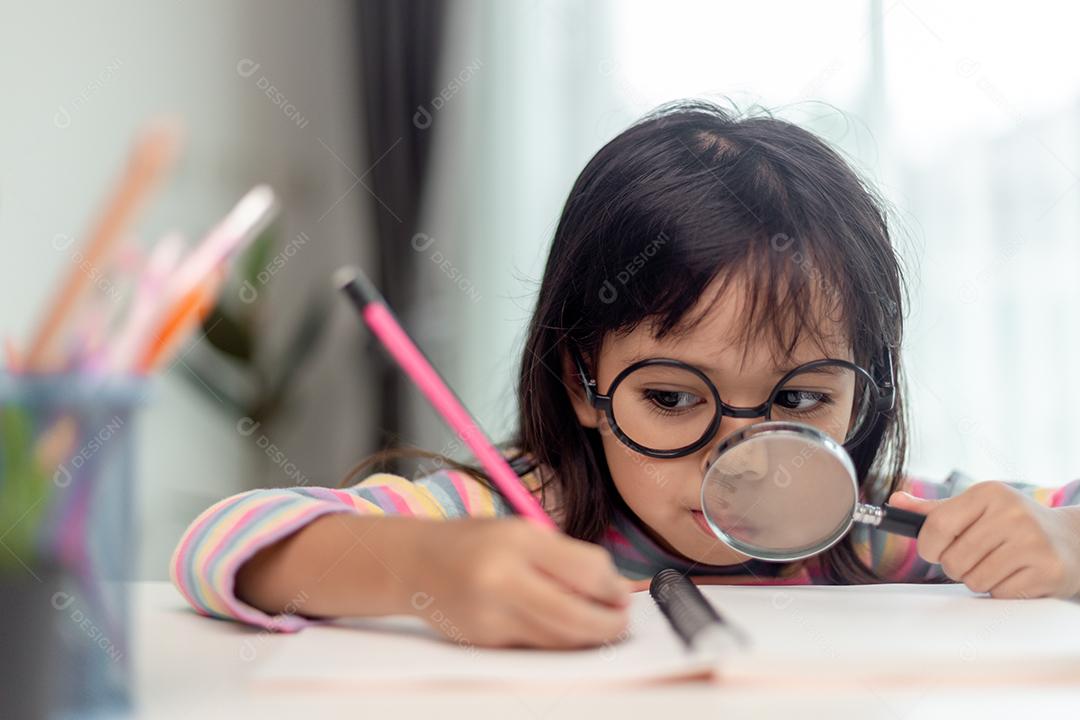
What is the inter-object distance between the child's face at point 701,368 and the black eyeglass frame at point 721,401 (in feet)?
0.03

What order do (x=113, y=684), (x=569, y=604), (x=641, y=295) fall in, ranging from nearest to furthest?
(x=113, y=684)
(x=569, y=604)
(x=641, y=295)

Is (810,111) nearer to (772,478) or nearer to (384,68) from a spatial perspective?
(384,68)

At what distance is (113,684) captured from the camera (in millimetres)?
538

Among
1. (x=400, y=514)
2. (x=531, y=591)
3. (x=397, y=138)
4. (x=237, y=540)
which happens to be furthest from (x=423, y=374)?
(x=397, y=138)

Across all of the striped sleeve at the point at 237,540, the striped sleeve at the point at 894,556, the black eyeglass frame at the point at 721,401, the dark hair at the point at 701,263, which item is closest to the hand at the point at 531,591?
the striped sleeve at the point at 237,540

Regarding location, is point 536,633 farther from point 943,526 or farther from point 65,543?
point 943,526

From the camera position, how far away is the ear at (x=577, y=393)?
145 cm

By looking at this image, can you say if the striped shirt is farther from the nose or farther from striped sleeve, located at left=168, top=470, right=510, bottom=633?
the nose

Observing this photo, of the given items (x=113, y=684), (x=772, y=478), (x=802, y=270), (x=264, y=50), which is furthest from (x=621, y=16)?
(x=113, y=684)

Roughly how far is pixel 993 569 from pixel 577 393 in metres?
0.62

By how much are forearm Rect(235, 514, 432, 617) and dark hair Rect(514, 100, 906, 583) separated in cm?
51

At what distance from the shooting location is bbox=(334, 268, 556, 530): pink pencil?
2.55ft

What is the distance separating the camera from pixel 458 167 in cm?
359

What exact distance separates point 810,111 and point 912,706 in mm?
2749
